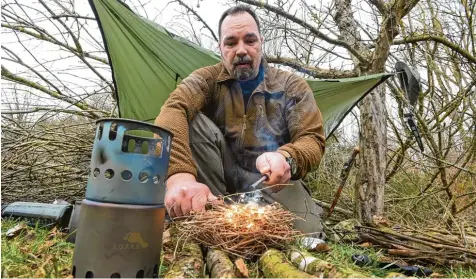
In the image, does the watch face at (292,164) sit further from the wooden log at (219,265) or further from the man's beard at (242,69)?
the man's beard at (242,69)

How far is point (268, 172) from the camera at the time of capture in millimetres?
1646

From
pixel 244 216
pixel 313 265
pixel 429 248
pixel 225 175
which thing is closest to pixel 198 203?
pixel 244 216

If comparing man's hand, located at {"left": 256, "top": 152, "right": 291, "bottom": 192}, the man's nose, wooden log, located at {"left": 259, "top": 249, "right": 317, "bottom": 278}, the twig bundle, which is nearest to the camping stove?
wooden log, located at {"left": 259, "top": 249, "right": 317, "bottom": 278}

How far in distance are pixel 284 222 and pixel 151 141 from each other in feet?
2.49

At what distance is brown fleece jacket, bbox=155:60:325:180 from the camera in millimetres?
2215

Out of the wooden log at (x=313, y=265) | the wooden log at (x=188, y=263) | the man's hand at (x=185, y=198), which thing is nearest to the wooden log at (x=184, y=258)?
the wooden log at (x=188, y=263)

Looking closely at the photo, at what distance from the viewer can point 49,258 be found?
133 centimetres

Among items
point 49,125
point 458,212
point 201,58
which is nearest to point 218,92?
point 201,58

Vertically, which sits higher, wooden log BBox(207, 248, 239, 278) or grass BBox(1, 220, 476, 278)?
wooden log BBox(207, 248, 239, 278)

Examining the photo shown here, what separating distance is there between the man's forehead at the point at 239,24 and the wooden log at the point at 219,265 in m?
1.47

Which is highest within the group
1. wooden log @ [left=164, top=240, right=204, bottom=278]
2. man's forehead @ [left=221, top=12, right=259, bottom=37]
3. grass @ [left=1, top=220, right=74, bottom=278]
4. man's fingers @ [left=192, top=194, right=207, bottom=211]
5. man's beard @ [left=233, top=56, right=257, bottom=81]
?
man's forehead @ [left=221, top=12, right=259, bottom=37]

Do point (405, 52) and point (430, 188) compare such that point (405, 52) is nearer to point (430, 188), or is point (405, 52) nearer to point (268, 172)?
point (430, 188)

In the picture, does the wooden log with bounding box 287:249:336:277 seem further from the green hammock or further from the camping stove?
the green hammock

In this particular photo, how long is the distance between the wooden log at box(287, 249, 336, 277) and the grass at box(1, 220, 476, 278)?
0.04m
